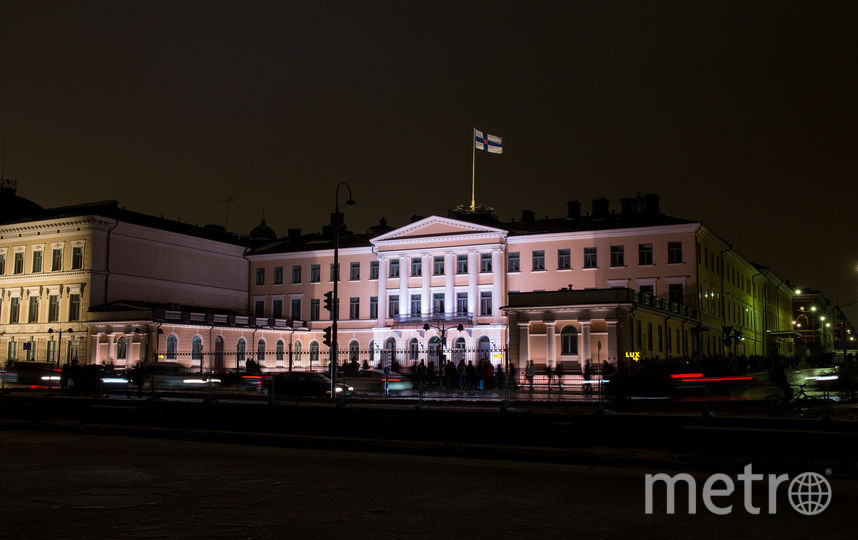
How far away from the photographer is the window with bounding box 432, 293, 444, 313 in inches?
2827

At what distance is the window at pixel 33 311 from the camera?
71.4m

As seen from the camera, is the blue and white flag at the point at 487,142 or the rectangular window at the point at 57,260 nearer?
the blue and white flag at the point at 487,142

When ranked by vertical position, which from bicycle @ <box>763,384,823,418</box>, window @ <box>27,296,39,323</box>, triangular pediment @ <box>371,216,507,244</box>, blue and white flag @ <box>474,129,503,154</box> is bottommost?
bicycle @ <box>763,384,823,418</box>

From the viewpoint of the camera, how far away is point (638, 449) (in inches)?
609

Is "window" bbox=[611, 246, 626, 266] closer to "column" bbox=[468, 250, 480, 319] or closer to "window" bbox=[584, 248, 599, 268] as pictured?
"window" bbox=[584, 248, 599, 268]

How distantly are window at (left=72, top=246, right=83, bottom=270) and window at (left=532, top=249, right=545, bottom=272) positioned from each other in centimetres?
3738

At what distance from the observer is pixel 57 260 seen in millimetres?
71062

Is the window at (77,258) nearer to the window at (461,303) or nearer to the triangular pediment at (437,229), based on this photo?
the triangular pediment at (437,229)

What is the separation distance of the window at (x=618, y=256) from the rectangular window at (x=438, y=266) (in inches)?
571

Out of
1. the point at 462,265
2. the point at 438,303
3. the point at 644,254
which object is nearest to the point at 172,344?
the point at 438,303

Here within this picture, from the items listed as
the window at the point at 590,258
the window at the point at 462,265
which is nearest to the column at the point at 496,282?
the window at the point at 462,265

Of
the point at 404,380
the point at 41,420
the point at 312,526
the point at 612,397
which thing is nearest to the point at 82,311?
the point at 404,380

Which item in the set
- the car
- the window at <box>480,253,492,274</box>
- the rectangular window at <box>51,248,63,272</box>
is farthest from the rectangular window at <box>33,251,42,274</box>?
the car

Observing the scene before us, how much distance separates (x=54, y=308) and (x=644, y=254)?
160 ft
